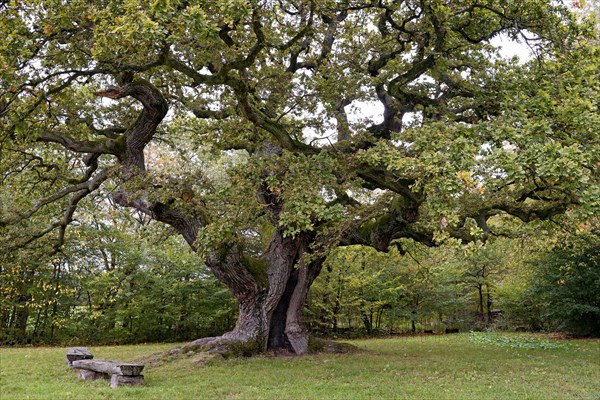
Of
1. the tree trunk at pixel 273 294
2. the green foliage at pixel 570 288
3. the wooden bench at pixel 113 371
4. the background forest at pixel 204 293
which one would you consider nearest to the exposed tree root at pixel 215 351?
the tree trunk at pixel 273 294

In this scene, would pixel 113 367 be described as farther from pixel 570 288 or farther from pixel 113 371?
pixel 570 288

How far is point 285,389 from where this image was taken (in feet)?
24.5

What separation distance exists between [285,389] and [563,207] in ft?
21.4

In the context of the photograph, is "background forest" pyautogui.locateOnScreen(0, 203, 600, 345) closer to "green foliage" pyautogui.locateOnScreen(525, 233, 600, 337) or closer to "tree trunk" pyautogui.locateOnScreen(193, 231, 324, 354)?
"green foliage" pyautogui.locateOnScreen(525, 233, 600, 337)

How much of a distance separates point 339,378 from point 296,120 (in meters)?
6.63

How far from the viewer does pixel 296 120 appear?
1235 cm

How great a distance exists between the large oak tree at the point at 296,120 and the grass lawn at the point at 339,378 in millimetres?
2094

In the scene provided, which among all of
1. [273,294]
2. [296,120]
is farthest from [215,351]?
[296,120]

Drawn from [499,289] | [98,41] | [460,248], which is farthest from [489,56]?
[499,289]

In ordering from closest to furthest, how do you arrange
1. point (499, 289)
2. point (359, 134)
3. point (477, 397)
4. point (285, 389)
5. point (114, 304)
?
point (477, 397), point (285, 389), point (359, 134), point (114, 304), point (499, 289)

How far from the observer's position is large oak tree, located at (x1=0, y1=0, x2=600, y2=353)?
669cm

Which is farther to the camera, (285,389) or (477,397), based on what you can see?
(285,389)

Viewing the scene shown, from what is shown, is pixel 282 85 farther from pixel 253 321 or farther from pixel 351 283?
pixel 351 283

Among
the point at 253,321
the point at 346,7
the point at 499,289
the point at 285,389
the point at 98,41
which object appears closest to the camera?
the point at 98,41
